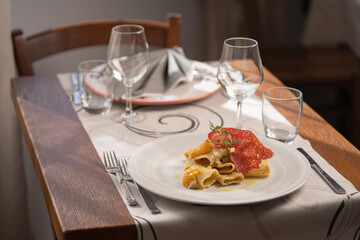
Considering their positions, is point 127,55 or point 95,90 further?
point 95,90

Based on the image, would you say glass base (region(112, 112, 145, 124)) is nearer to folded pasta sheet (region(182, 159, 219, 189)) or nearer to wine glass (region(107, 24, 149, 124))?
wine glass (region(107, 24, 149, 124))

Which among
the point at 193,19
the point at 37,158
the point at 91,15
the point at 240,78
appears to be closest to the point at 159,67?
the point at 240,78

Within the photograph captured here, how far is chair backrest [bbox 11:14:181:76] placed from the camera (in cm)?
166

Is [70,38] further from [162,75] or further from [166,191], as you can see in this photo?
[166,191]

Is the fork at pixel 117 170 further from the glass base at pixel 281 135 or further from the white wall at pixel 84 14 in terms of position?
the white wall at pixel 84 14

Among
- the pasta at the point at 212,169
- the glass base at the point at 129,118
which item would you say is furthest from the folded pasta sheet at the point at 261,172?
the glass base at the point at 129,118

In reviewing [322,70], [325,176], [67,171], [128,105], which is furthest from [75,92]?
[322,70]

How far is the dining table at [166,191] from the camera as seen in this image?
0.80 meters

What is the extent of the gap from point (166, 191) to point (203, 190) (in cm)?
6

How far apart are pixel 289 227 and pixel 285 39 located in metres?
2.62

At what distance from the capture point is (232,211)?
817mm

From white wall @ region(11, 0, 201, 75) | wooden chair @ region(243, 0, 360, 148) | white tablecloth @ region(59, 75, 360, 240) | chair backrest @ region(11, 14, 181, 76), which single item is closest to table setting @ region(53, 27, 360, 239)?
white tablecloth @ region(59, 75, 360, 240)

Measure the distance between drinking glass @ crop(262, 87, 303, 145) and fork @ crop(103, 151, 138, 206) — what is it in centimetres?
33

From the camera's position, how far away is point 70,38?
1.80m
